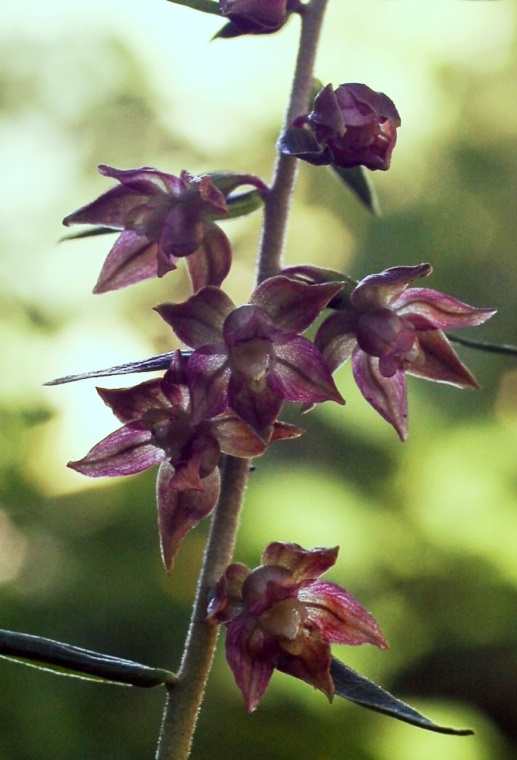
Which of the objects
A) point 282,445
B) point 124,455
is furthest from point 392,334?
point 282,445

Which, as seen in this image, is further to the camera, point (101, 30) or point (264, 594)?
point (101, 30)

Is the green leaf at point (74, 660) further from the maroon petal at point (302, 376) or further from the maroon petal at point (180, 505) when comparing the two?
the maroon petal at point (302, 376)

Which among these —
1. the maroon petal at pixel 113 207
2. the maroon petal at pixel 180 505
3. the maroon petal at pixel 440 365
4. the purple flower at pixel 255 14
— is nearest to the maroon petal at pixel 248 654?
the maroon petal at pixel 180 505

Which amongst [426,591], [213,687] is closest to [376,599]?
[426,591]

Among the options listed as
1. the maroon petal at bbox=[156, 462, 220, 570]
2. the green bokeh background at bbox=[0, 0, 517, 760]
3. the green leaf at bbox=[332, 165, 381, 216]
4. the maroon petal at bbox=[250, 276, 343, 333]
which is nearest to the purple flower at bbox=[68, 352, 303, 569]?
the maroon petal at bbox=[156, 462, 220, 570]

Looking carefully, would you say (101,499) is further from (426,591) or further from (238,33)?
(238,33)

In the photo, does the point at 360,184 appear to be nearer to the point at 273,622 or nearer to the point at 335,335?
the point at 335,335
